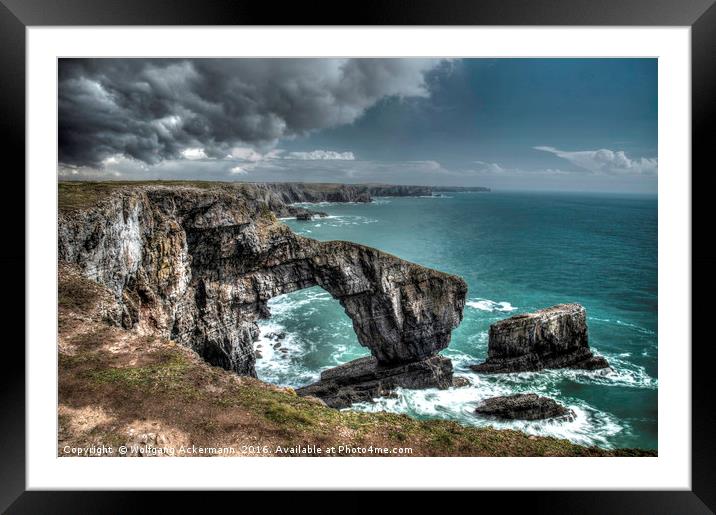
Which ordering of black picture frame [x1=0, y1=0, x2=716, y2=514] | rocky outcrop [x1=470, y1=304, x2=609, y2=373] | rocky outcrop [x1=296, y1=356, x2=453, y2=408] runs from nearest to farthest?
black picture frame [x1=0, y1=0, x2=716, y2=514], rocky outcrop [x1=296, y1=356, x2=453, y2=408], rocky outcrop [x1=470, y1=304, x2=609, y2=373]

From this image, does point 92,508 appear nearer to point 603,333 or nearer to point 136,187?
point 136,187

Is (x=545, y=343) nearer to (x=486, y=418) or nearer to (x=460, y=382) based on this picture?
(x=460, y=382)

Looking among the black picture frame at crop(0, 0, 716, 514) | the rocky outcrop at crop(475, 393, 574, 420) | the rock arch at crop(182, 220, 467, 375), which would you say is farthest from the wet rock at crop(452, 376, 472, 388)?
the black picture frame at crop(0, 0, 716, 514)

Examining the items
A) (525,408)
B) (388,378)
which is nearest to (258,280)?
(388,378)

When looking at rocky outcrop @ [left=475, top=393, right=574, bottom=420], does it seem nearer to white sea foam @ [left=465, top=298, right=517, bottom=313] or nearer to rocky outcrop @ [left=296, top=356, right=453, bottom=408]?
rocky outcrop @ [left=296, top=356, right=453, bottom=408]
